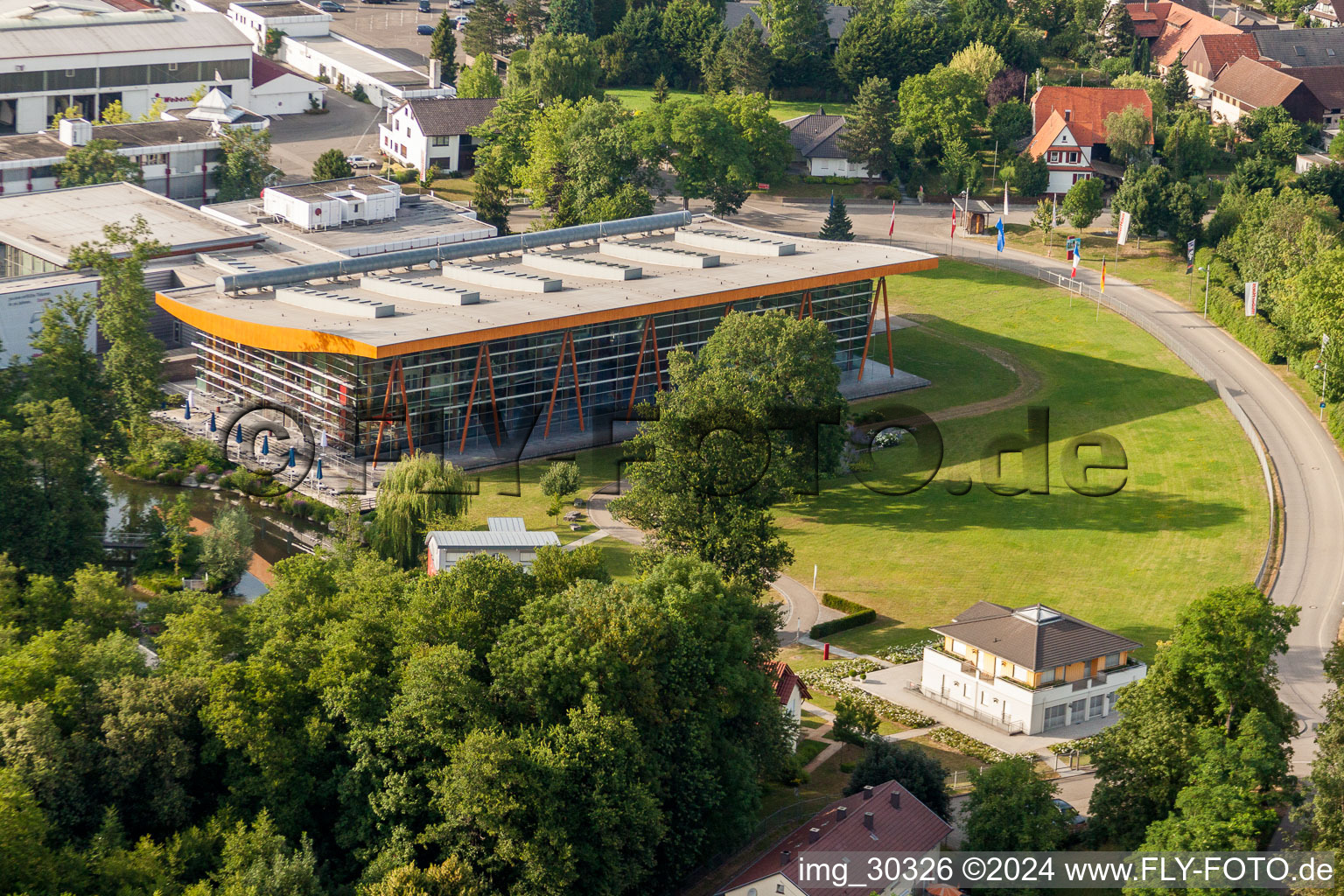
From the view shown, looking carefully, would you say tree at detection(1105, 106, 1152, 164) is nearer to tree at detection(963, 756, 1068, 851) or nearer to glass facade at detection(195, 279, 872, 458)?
glass facade at detection(195, 279, 872, 458)

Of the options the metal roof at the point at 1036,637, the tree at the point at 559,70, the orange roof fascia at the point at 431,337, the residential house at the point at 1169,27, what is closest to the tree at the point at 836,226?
the orange roof fascia at the point at 431,337

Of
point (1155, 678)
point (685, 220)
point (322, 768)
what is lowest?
point (322, 768)

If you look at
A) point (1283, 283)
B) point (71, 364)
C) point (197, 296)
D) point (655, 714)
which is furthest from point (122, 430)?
point (1283, 283)

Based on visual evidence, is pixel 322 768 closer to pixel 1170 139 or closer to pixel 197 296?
pixel 197 296

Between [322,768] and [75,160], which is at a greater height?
[75,160]

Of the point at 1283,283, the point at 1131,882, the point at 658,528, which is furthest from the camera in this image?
the point at 1283,283

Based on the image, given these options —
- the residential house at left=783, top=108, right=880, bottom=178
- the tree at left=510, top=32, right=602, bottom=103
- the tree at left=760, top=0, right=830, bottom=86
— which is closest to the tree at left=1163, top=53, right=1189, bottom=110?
the tree at left=760, top=0, right=830, bottom=86
